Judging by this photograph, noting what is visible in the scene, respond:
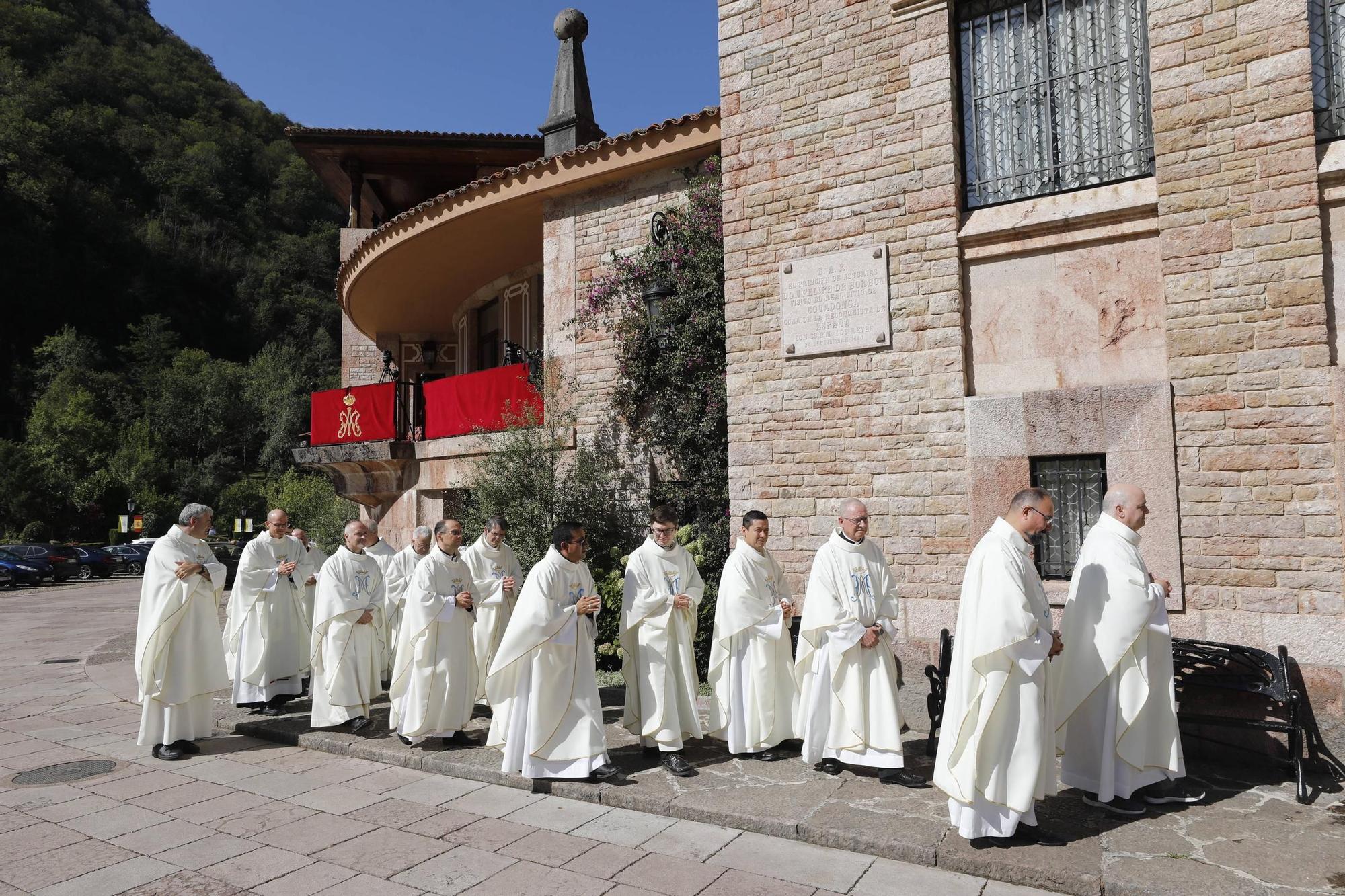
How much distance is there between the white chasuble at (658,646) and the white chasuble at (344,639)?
8.17ft

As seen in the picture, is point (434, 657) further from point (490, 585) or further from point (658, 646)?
point (658, 646)

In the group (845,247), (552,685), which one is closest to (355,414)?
(845,247)

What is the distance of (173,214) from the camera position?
64750 mm

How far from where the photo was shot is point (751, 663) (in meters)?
6.40

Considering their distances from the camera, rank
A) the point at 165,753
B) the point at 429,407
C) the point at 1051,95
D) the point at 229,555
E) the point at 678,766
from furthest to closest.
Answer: the point at 229,555 < the point at 429,407 < the point at 1051,95 < the point at 165,753 < the point at 678,766

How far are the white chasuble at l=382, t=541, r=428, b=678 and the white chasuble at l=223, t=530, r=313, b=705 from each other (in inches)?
30.3

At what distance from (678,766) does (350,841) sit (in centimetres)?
210

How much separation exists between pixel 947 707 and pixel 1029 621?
0.69 m

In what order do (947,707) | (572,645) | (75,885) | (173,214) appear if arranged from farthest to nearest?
(173,214), (572,645), (947,707), (75,885)

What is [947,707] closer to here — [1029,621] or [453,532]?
[1029,621]

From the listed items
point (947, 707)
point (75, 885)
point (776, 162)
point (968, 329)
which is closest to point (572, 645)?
point (947, 707)

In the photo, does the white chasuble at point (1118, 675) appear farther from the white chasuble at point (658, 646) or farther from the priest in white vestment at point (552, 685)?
the priest in white vestment at point (552, 685)

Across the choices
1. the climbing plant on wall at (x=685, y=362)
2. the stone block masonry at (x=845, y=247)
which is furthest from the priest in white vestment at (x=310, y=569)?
the stone block masonry at (x=845, y=247)

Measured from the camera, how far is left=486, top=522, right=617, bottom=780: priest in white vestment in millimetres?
5727
